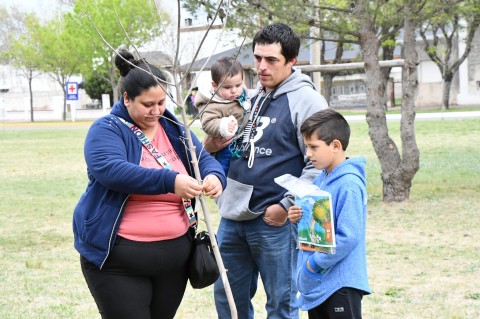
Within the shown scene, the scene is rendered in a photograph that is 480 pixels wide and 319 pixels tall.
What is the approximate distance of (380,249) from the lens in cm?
788

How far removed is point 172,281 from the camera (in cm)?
365

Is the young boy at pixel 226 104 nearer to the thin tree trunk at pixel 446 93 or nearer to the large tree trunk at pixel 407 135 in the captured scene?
the large tree trunk at pixel 407 135

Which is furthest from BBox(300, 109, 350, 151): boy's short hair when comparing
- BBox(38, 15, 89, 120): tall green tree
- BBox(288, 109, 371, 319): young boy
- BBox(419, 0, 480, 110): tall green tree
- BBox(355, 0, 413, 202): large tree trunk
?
BBox(38, 15, 89, 120): tall green tree

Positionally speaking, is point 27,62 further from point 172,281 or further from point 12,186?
→ point 172,281

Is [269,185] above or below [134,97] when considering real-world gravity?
below

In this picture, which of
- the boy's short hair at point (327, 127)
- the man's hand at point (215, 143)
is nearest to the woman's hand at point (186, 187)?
the boy's short hair at point (327, 127)

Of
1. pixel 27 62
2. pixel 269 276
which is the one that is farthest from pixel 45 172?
pixel 27 62

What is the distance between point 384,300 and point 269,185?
2.38m

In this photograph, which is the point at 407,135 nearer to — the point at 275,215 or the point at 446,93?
the point at 275,215

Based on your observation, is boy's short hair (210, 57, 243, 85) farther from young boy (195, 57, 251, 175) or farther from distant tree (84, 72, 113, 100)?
distant tree (84, 72, 113, 100)

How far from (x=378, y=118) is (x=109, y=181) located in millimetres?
7436

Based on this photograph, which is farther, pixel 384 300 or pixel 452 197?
pixel 452 197

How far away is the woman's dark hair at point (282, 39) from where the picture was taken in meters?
3.91

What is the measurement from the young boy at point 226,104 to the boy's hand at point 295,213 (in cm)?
63
